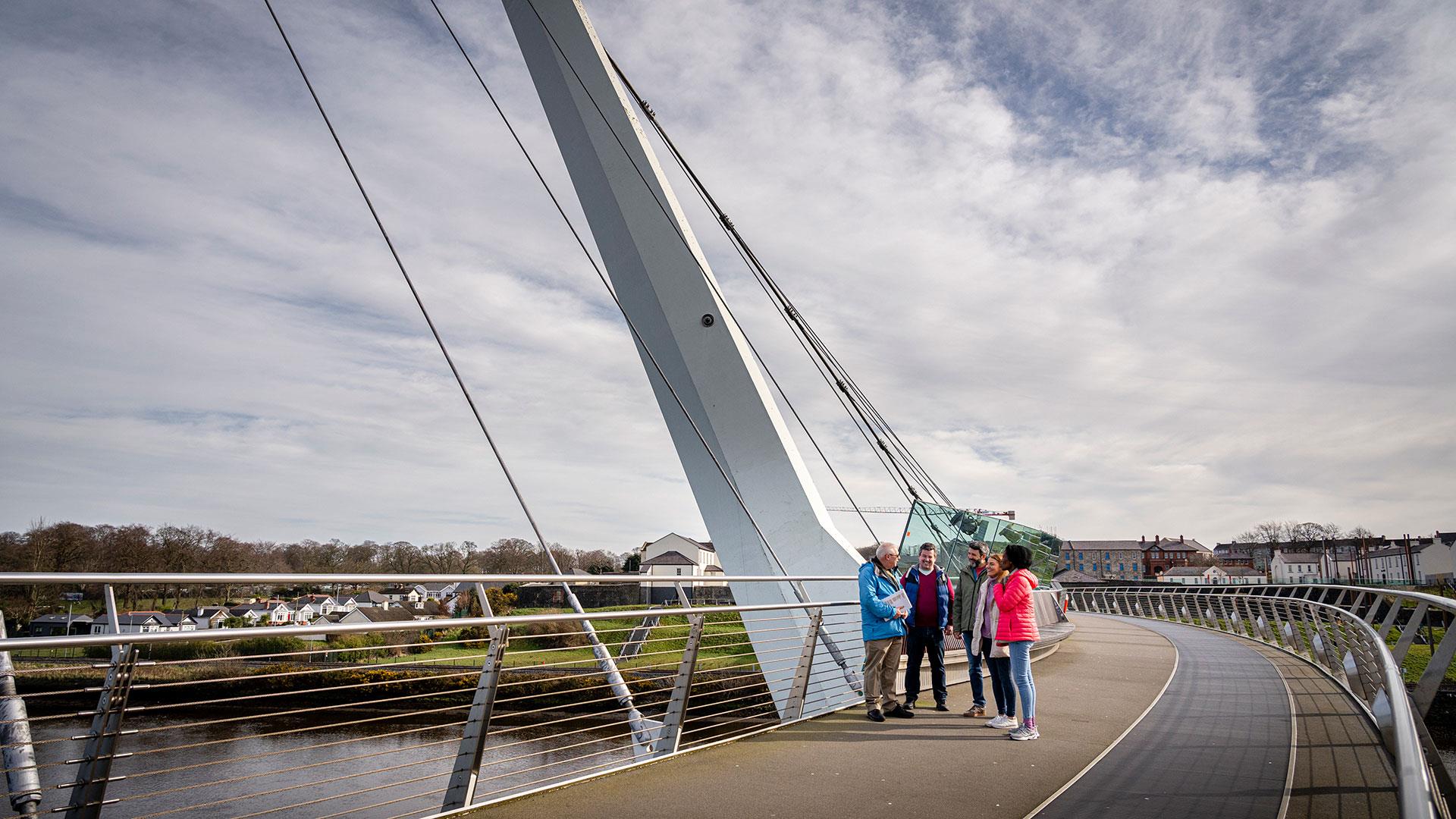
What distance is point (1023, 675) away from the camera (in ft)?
20.7

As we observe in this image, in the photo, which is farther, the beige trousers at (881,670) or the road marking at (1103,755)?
the beige trousers at (881,670)

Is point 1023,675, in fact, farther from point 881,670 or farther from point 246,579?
point 246,579

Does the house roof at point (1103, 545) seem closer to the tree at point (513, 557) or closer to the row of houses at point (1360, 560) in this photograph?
the row of houses at point (1360, 560)

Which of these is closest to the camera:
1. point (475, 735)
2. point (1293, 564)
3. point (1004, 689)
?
point (475, 735)

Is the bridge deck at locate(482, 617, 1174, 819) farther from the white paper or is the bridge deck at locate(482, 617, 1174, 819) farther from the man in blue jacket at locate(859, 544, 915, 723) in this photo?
the white paper

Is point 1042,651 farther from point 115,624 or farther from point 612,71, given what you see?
point 115,624

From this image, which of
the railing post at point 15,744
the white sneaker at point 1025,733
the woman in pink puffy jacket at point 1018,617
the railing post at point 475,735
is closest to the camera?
the railing post at point 15,744

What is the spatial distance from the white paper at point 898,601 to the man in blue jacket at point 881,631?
0.04ft

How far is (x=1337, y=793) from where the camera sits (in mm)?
4500

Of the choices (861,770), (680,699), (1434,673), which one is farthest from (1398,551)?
(680,699)

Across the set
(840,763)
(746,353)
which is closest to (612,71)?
(746,353)

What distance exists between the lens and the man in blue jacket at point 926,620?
742 centimetres

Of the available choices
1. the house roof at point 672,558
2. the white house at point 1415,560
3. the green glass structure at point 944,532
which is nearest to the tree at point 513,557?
the green glass structure at point 944,532

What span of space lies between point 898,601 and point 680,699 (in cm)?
203
